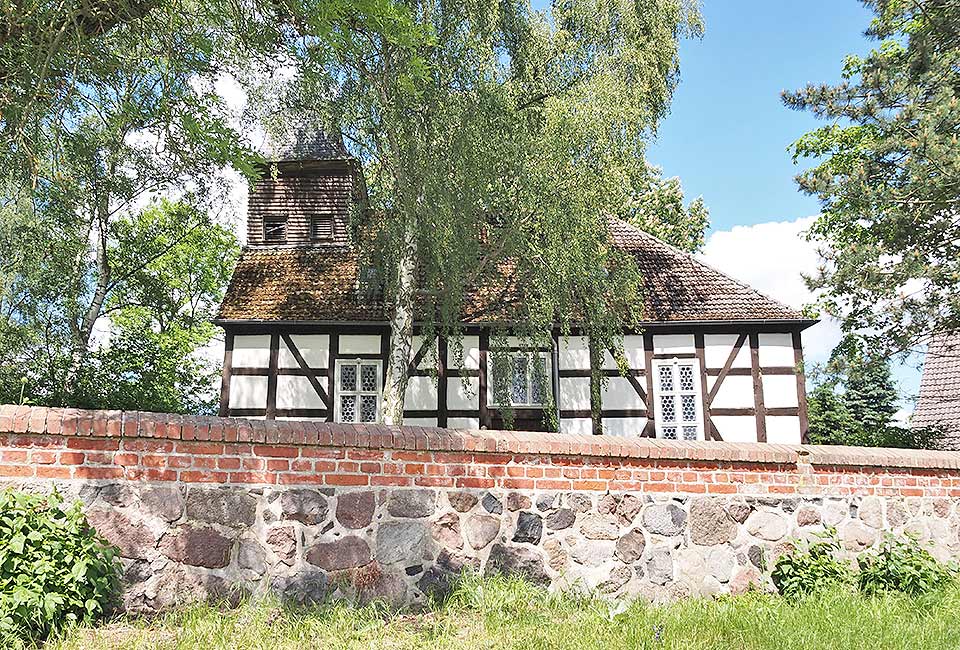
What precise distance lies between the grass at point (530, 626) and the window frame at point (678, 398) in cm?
850

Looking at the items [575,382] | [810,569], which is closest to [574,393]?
[575,382]

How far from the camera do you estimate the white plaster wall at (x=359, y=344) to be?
1462 cm

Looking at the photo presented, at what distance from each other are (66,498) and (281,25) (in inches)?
154

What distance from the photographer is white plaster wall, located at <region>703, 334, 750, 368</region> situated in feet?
47.9

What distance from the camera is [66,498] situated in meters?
4.84

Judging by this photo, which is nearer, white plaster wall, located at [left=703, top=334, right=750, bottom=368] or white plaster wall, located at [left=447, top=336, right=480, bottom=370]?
white plaster wall, located at [left=703, top=334, right=750, bottom=368]

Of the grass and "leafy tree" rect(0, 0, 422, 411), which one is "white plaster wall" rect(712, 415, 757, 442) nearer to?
the grass

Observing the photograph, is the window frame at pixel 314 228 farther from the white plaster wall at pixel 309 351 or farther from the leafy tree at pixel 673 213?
the leafy tree at pixel 673 213

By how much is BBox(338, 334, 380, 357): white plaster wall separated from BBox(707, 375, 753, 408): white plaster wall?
6.32 metres

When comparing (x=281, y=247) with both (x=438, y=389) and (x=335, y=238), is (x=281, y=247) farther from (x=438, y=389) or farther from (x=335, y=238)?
(x=438, y=389)

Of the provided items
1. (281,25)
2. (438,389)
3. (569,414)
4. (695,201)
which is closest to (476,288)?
(438,389)

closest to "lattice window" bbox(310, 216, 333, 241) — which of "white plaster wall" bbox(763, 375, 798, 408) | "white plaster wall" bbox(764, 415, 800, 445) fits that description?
"white plaster wall" bbox(763, 375, 798, 408)

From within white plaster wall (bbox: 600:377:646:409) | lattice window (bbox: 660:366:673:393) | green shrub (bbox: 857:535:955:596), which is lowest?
green shrub (bbox: 857:535:955:596)

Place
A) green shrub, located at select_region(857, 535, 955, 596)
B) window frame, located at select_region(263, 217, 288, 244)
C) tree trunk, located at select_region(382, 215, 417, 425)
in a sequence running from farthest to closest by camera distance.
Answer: window frame, located at select_region(263, 217, 288, 244) < tree trunk, located at select_region(382, 215, 417, 425) < green shrub, located at select_region(857, 535, 955, 596)
